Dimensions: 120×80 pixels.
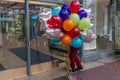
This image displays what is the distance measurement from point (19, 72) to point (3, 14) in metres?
2.31

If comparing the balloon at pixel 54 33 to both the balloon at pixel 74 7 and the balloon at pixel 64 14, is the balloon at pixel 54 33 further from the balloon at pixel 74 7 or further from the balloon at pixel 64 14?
the balloon at pixel 74 7

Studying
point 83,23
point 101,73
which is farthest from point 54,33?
point 101,73

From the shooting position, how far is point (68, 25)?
3729 mm

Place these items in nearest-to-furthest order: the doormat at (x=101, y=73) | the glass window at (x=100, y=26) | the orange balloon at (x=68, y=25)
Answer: the orange balloon at (x=68, y=25), the doormat at (x=101, y=73), the glass window at (x=100, y=26)

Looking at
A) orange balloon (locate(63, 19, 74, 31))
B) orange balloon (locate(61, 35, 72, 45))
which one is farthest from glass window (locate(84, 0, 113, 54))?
orange balloon (locate(63, 19, 74, 31))

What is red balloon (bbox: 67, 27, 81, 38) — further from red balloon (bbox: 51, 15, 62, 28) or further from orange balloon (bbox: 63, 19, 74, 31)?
red balloon (bbox: 51, 15, 62, 28)

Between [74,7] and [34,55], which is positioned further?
[34,55]

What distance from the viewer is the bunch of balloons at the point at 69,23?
378 centimetres

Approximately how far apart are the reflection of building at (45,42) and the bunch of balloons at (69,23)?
1800mm

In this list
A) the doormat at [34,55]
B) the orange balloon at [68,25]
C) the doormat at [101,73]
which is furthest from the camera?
the doormat at [34,55]

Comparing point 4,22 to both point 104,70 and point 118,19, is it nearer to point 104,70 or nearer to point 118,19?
point 104,70

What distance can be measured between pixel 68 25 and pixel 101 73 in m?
2.05

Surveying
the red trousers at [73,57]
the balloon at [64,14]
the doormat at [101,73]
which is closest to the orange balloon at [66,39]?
the balloon at [64,14]

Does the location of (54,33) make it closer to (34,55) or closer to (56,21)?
(56,21)
